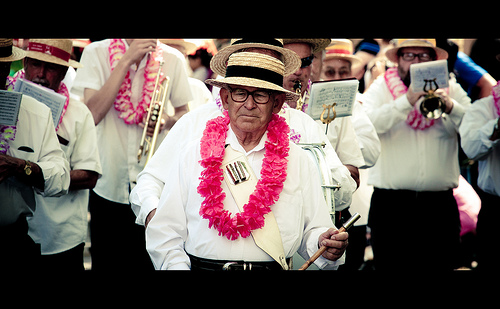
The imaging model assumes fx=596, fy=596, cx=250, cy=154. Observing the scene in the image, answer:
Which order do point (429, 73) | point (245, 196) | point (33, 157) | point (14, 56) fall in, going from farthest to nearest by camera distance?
point (429, 73) → point (33, 157) → point (14, 56) → point (245, 196)

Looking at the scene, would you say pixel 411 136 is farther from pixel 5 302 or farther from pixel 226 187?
pixel 5 302

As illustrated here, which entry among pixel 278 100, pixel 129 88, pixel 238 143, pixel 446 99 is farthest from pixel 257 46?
pixel 446 99

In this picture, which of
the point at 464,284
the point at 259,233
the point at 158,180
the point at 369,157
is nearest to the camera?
the point at 464,284

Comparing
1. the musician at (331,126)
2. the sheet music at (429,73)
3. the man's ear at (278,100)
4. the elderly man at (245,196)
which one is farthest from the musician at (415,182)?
the elderly man at (245,196)

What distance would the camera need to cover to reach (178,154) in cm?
346

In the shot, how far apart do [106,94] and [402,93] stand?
9.18ft

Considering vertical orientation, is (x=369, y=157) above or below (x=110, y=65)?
below

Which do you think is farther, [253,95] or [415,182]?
[415,182]

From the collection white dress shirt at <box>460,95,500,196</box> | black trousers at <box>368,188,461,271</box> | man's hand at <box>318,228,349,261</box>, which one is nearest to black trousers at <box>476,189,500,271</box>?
white dress shirt at <box>460,95,500,196</box>

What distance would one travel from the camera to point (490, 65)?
6.54 metres

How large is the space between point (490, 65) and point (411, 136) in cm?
165

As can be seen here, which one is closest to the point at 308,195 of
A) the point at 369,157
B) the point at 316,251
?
the point at 316,251

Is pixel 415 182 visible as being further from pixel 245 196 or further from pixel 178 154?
pixel 245 196

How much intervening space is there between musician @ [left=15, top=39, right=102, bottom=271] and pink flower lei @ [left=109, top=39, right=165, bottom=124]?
0.64 m
